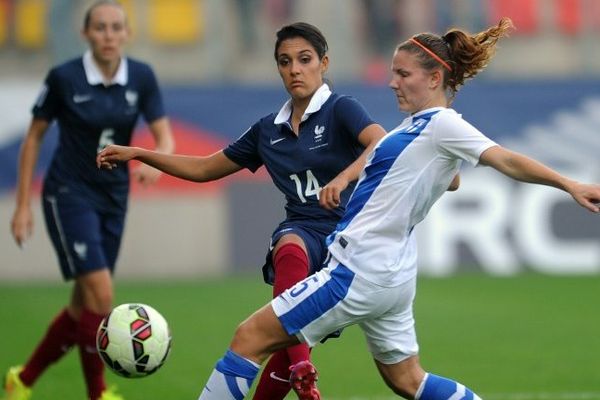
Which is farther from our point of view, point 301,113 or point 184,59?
point 184,59

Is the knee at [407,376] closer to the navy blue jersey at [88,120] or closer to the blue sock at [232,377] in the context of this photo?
the blue sock at [232,377]

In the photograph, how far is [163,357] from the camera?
6363mm

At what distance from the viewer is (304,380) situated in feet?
19.2

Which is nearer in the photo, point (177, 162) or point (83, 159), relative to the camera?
point (177, 162)

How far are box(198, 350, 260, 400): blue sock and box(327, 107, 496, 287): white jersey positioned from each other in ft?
1.96

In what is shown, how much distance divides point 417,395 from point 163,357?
1.28 meters

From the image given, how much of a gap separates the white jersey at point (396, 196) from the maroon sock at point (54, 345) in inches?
117

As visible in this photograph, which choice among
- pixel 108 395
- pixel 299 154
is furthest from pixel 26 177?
pixel 299 154

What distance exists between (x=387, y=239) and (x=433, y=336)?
221 inches

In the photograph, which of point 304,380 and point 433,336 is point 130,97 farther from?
point 433,336

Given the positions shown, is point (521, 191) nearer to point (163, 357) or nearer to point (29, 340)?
point (29, 340)

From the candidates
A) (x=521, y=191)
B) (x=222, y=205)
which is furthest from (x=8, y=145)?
(x=521, y=191)

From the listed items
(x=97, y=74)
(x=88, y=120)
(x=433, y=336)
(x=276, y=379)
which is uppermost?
(x=97, y=74)

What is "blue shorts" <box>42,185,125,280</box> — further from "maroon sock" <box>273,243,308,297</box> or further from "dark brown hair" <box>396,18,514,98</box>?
"dark brown hair" <box>396,18,514,98</box>
